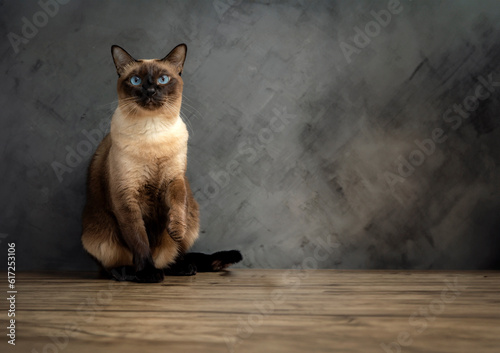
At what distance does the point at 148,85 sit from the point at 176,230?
0.63 metres

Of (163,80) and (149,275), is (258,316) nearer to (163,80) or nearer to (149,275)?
(149,275)

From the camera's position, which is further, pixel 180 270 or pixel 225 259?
pixel 225 259

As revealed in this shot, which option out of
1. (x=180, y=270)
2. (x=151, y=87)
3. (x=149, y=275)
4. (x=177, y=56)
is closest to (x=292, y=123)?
(x=177, y=56)

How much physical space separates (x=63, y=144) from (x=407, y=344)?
2.12 meters

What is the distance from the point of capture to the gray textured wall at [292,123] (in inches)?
97.0

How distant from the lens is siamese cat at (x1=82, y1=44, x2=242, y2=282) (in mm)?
1991

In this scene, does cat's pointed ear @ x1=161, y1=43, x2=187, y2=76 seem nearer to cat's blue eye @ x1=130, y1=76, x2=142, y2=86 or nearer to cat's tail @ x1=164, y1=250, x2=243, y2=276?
cat's blue eye @ x1=130, y1=76, x2=142, y2=86

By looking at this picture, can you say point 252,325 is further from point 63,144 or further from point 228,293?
point 63,144

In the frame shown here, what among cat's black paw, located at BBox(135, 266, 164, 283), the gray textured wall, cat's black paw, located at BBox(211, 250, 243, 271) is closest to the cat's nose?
the gray textured wall

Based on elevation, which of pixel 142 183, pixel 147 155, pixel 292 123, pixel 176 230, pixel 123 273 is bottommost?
pixel 123 273

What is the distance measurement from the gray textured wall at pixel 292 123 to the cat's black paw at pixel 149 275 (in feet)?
2.10

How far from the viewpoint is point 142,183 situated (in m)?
2.03

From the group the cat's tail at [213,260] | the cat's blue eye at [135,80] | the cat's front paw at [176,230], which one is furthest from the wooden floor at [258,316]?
the cat's blue eye at [135,80]

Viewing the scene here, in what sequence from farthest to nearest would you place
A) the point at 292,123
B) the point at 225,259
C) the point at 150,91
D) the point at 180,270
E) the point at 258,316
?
the point at 292,123
the point at 225,259
the point at 180,270
the point at 150,91
the point at 258,316
